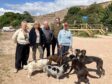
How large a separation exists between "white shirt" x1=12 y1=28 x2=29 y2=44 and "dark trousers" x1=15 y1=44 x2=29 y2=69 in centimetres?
17

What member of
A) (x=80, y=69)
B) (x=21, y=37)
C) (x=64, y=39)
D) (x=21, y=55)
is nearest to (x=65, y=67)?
(x=80, y=69)

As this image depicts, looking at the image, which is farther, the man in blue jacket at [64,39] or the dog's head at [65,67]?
the man in blue jacket at [64,39]

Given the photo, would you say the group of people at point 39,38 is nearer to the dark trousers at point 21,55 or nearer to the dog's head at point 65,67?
the dark trousers at point 21,55

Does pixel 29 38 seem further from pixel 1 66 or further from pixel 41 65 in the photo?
pixel 1 66

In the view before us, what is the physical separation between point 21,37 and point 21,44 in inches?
11.4

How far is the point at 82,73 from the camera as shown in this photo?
11000 millimetres

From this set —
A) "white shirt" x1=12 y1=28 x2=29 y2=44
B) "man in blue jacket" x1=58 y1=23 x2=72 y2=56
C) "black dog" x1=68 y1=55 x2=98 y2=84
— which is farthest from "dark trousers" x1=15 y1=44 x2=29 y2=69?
"black dog" x1=68 y1=55 x2=98 y2=84

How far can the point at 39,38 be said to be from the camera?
11.6 meters

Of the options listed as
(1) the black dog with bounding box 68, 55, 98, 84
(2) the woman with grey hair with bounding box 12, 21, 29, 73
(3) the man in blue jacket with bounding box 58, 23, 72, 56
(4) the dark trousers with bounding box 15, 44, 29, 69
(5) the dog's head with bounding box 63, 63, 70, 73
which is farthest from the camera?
(4) the dark trousers with bounding box 15, 44, 29, 69

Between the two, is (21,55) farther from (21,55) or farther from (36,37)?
(36,37)

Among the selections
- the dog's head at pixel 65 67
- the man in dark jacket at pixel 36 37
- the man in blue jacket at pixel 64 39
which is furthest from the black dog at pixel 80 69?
the man in dark jacket at pixel 36 37

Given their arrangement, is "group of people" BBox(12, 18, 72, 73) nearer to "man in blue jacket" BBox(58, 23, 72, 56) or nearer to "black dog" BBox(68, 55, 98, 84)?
"man in blue jacket" BBox(58, 23, 72, 56)

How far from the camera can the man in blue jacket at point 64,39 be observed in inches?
450

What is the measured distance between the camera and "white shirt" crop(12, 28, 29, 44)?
11.3 metres
